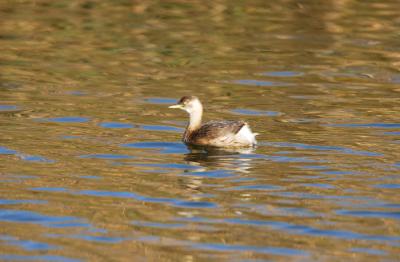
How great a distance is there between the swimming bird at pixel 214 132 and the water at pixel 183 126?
0.75 ft

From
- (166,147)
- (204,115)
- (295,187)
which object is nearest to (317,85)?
(204,115)

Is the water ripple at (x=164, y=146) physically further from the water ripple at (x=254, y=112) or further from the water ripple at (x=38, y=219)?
the water ripple at (x=38, y=219)

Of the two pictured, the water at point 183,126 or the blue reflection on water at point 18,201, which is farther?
the blue reflection on water at point 18,201

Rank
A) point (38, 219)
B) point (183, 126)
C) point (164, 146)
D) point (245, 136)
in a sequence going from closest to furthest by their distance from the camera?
point (38, 219) < point (245, 136) < point (164, 146) < point (183, 126)

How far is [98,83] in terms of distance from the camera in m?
19.0

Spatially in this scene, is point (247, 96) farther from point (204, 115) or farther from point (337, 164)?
point (337, 164)

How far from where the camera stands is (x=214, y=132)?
49.1 ft

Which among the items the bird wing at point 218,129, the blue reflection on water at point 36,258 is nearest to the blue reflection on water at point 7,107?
the bird wing at point 218,129

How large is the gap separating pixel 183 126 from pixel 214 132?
1556 mm

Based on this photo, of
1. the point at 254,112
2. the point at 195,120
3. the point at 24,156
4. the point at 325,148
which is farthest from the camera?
the point at 254,112

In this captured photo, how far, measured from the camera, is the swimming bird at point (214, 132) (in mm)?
14688

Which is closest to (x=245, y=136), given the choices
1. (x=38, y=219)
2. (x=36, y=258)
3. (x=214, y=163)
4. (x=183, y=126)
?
(x=214, y=163)

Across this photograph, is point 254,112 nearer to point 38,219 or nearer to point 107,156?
point 107,156

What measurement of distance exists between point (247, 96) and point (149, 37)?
5393 mm
